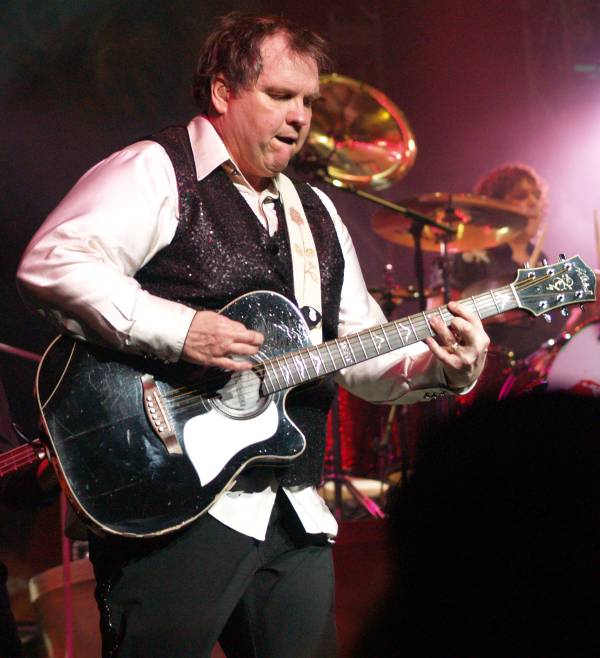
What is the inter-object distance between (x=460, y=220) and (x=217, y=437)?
4.71 meters

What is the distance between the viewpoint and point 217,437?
2236mm

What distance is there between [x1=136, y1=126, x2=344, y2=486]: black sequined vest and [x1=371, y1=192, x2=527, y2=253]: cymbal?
3.74m

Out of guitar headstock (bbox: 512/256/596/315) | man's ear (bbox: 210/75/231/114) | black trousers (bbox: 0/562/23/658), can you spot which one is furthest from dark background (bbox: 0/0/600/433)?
guitar headstock (bbox: 512/256/596/315)

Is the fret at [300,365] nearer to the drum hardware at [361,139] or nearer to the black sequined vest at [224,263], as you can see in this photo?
the black sequined vest at [224,263]

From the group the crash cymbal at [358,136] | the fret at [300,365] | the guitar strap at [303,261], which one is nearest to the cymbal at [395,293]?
the crash cymbal at [358,136]

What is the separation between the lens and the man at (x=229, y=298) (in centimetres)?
214

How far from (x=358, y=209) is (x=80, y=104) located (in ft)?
A: 9.27

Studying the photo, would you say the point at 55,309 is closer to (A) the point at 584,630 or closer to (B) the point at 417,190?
(A) the point at 584,630

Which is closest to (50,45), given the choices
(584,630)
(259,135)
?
(259,135)

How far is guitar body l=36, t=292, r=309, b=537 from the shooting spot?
213cm

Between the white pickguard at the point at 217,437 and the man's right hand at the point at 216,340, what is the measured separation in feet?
0.60

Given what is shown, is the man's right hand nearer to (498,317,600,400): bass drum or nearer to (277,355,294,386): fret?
(277,355,294,386): fret

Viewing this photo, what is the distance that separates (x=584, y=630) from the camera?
1080mm

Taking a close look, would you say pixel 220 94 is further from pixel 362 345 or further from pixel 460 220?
pixel 460 220
